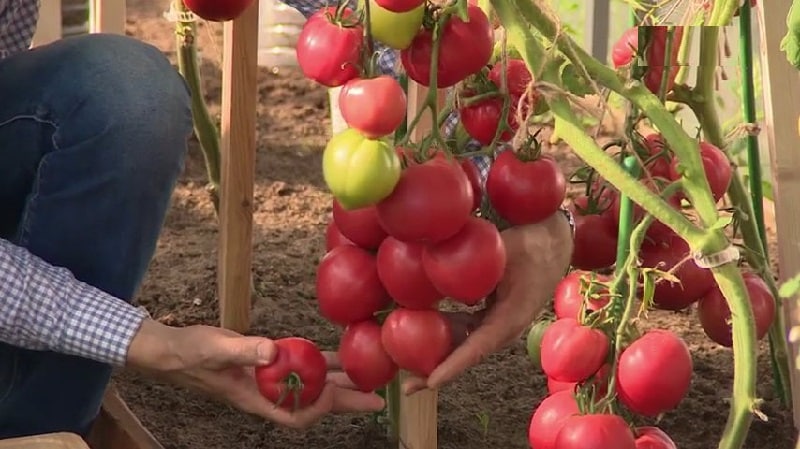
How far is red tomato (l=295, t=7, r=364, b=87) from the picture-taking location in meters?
1.01

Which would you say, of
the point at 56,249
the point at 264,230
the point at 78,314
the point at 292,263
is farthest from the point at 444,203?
the point at 264,230

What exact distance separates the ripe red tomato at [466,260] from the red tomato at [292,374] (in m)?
0.22

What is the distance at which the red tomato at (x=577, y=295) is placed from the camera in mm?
1100

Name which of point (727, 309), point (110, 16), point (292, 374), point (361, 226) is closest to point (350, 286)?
point (361, 226)

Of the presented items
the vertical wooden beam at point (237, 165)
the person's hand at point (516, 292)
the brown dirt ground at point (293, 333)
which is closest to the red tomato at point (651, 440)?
the person's hand at point (516, 292)

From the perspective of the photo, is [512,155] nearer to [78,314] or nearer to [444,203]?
[444,203]

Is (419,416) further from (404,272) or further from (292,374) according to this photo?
(404,272)

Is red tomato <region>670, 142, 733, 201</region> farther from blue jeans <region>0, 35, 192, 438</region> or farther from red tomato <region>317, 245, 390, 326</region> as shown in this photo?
blue jeans <region>0, 35, 192, 438</region>

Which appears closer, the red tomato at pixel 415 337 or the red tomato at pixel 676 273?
the red tomato at pixel 415 337

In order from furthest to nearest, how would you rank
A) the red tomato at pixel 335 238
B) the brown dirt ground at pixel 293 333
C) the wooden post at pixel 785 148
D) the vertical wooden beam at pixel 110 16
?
the vertical wooden beam at pixel 110 16, the brown dirt ground at pixel 293 333, the wooden post at pixel 785 148, the red tomato at pixel 335 238

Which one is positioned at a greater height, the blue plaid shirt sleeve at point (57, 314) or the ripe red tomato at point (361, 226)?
the ripe red tomato at point (361, 226)

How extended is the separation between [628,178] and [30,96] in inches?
30.8

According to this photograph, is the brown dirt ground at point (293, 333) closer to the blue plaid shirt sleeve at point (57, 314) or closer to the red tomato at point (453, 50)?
the blue plaid shirt sleeve at point (57, 314)

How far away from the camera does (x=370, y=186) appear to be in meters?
0.96
